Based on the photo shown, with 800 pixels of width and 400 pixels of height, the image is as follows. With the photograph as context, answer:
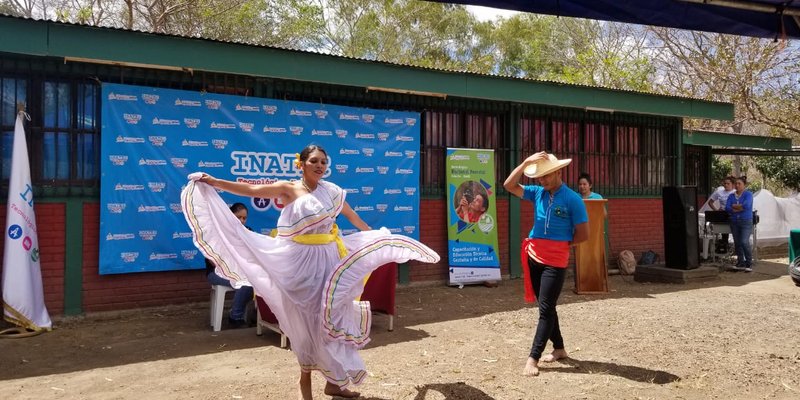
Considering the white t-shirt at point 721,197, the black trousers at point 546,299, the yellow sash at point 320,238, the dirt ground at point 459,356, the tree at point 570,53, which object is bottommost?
the dirt ground at point 459,356

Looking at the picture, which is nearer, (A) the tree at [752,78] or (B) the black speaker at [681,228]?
(B) the black speaker at [681,228]

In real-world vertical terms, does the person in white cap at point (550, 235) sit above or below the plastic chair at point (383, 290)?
above

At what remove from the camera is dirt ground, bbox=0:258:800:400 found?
Result: 4859 mm

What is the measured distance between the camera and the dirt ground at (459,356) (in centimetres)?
486

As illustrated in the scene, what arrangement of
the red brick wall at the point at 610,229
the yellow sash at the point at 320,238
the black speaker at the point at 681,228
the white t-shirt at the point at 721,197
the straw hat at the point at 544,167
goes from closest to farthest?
the yellow sash at the point at 320,238 → the straw hat at the point at 544,167 → the red brick wall at the point at 610,229 → the black speaker at the point at 681,228 → the white t-shirt at the point at 721,197

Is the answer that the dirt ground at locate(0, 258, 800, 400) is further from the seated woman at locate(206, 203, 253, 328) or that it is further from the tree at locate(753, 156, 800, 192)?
the tree at locate(753, 156, 800, 192)

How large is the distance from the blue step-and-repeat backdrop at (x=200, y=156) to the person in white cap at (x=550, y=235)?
3.82 meters

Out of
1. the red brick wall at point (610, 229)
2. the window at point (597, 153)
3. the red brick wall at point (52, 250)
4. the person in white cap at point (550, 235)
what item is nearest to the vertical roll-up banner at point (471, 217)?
the red brick wall at point (610, 229)

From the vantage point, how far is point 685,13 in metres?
3.42

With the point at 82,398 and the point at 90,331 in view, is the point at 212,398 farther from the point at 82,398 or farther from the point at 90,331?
the point at 90,331

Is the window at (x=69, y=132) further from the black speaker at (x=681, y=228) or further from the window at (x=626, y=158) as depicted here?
the window at (x=626, y=158)

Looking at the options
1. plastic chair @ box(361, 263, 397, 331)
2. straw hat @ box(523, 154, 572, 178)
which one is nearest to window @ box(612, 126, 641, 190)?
plastic chair @ box(361, 263, 397, 331)

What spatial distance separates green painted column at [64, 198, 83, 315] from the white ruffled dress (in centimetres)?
317

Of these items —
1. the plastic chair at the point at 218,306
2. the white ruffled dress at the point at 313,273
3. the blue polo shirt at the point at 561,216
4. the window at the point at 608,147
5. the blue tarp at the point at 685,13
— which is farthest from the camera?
the window at the point at 608,147
